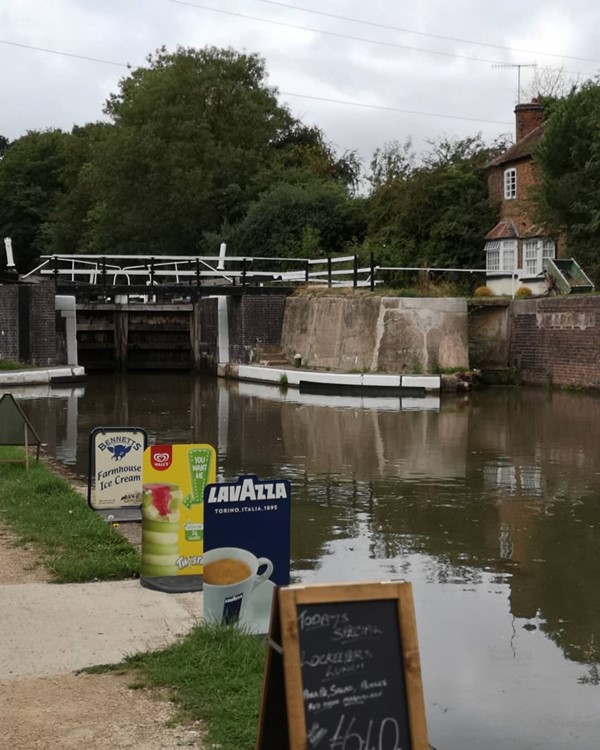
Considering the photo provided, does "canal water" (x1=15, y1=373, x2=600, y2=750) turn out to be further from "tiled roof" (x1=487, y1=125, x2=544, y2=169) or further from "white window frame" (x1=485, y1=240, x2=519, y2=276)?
"tiled roof" (x1=487, y1=125, x2=544, y2=169)

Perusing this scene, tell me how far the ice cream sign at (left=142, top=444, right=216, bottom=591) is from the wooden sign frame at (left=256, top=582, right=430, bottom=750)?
3.38 meters

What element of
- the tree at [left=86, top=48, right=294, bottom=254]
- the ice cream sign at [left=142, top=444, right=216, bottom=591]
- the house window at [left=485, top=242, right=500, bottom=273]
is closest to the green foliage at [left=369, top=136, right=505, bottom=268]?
the house window at [left=485, top=242, right=500, bottom=273]

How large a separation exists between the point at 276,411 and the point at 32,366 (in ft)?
38.7

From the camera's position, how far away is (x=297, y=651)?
353cm

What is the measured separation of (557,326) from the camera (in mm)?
28141

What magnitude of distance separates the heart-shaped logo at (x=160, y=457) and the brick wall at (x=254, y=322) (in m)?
25.9

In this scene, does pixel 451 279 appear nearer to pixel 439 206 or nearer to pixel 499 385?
pixel 439 206

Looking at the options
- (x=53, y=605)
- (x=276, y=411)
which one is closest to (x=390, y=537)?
(x=53, y=605)

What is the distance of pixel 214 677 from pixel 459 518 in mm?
5918

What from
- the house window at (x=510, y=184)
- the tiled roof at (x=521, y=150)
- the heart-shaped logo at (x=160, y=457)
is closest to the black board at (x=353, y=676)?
the heart-shaped logo at (x=160, y=457)

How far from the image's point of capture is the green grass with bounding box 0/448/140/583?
24.4ft

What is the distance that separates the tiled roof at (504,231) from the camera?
36.8 m

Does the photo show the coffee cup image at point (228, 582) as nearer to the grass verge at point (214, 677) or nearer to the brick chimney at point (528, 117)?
the grass verge at point (214, 677)

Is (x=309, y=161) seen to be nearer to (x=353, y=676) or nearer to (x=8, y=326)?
(x=8, y=326)
